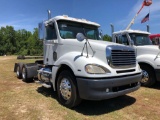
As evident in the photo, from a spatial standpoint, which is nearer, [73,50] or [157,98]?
[73,50]

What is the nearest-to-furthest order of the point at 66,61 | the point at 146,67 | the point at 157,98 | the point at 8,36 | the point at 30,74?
the point at 66,61
the point at 157,98
the point at 146,67
the point at 30,74
the point at 8,36

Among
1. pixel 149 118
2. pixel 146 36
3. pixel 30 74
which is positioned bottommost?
pixel 149 118

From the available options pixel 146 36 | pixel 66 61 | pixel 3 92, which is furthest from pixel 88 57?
pixel 146 36

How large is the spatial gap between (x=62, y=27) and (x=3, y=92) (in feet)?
10.5

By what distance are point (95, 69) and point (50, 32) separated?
270 cm

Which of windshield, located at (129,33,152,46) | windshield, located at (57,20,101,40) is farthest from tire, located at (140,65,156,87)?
windshield, located at (57,20,101,40)

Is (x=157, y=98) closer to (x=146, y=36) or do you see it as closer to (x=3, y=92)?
(x=146, y=36)

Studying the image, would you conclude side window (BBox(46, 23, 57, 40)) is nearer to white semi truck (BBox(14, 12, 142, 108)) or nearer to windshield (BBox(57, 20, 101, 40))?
white semi truck (BBox(14, 12, 142, 108))

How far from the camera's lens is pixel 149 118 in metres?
5.14

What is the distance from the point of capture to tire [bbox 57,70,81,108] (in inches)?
Result: 214

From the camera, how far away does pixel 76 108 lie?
580cm

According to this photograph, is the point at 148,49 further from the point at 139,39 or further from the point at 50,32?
the point at 50,32

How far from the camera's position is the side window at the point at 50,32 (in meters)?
6.88

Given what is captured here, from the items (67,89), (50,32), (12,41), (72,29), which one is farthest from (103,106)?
(12,41)
